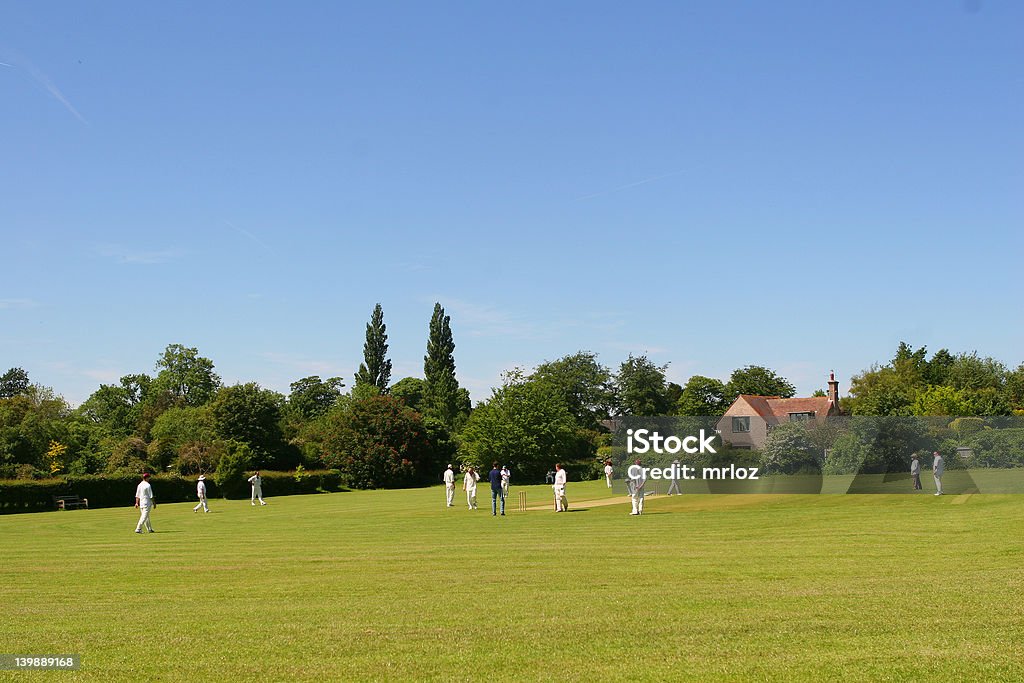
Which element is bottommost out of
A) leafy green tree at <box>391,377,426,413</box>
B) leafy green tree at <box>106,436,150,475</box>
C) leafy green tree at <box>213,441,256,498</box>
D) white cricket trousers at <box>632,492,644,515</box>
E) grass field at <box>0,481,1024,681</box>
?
grass field at <box>0,481,1024,681</box>

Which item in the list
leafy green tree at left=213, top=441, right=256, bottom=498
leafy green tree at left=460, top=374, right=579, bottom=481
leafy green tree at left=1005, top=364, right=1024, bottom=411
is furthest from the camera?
leafy green tree at left=1005, top=364, right=1024, bottom=411

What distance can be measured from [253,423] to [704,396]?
6561cm

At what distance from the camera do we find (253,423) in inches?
3157

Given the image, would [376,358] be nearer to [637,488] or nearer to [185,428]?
[185,428]

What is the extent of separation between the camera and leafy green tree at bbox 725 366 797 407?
125 meters

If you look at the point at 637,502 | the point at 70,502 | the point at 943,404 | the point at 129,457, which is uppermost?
the point at 943,404

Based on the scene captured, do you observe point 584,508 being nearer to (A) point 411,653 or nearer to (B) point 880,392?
(A) point 411,653

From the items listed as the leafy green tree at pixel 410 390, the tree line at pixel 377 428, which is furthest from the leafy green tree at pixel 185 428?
the leafy green tree at pixel 410 390

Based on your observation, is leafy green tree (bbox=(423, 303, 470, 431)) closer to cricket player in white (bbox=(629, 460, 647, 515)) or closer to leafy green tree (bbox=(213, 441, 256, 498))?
leafy green tree (bbox=(213, 441, 256, 498))

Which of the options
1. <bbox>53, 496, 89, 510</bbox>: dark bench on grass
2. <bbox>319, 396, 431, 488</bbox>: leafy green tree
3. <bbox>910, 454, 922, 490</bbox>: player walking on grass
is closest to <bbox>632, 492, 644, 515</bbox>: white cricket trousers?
<bbox>910, 454, 922, 490</bbox>: player walking on grass

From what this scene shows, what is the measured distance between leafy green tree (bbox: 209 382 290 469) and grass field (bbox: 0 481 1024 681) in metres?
53.0

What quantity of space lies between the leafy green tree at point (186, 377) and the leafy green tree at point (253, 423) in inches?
1730

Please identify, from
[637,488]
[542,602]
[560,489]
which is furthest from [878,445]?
[542,602]

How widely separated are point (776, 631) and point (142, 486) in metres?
22.5
